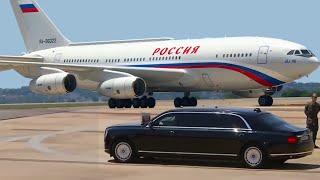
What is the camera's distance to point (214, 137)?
1466 cm

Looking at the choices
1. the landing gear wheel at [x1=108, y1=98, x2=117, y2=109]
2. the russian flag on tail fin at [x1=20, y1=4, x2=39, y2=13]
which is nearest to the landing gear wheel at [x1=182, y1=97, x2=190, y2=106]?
the landing gear wheel at [x1=108, y1=98, x2=117, y2=109]

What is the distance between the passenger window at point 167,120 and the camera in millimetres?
15203

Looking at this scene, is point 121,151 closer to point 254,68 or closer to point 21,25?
point 254,68

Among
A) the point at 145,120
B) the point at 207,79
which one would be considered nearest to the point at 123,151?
the point at 145,120

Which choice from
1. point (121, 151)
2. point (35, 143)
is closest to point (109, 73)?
point (35, 143)

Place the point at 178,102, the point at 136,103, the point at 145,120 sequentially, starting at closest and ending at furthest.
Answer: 1. the point at 145,120
2. the point at 136,103
3. the point at 178,102

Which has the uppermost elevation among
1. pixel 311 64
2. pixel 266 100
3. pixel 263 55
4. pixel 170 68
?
pixel 263 55

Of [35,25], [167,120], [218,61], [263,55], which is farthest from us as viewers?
[35,25]

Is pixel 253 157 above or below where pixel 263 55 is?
below

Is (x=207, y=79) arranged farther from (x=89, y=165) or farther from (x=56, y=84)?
(x=89, y=165)

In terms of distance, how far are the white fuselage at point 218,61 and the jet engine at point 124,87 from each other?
2774 millimetres

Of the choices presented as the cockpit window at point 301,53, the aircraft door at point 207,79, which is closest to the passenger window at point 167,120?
the cockpit window at point 301,53

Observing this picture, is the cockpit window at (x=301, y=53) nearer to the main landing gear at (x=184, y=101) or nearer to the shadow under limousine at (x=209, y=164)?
the main landing gear at (x=184, y=101)

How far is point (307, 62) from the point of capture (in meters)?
38.3
